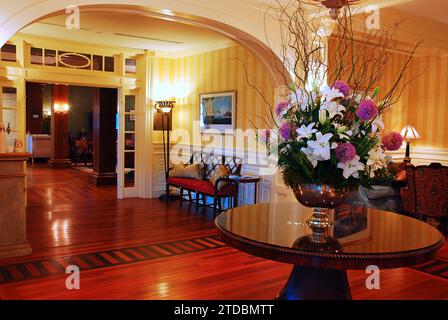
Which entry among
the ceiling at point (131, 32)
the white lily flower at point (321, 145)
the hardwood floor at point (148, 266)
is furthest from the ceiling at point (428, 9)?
the white lily flower at point (321, 145)

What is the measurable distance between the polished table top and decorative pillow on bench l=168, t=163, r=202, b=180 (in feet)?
16.1

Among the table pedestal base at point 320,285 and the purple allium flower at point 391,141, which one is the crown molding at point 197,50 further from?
the table pedestal base at point 320,285

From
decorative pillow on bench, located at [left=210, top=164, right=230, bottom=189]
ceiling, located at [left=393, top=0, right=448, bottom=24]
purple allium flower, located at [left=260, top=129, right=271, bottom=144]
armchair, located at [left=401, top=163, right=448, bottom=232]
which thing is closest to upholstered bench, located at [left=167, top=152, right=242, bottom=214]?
decorative pillow on bench, located at [left=210, top=164, right=230, bottom=189]

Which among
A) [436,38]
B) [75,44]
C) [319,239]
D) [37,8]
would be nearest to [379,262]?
[319,239]

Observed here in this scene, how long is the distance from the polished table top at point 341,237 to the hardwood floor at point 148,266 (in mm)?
1173

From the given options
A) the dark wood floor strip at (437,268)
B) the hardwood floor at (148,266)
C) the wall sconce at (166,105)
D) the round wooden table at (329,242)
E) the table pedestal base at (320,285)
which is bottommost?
the dark wood floor strip at (437,268)

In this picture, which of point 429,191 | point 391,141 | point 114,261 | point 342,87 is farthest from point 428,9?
point 114,261

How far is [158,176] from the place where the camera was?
29.1ft

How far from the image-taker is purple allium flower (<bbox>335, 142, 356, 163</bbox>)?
208 centimetres

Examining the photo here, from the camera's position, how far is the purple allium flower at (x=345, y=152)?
6.81 feet

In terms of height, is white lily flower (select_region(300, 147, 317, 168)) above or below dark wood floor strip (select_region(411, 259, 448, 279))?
above

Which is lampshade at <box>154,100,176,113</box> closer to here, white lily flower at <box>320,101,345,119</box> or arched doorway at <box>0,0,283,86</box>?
arched doorway at <box>0,0,283,86</box>

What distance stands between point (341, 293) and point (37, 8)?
354cm

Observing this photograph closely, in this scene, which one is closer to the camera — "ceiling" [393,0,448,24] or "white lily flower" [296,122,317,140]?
"white lily flower" [296,122,317,140]
